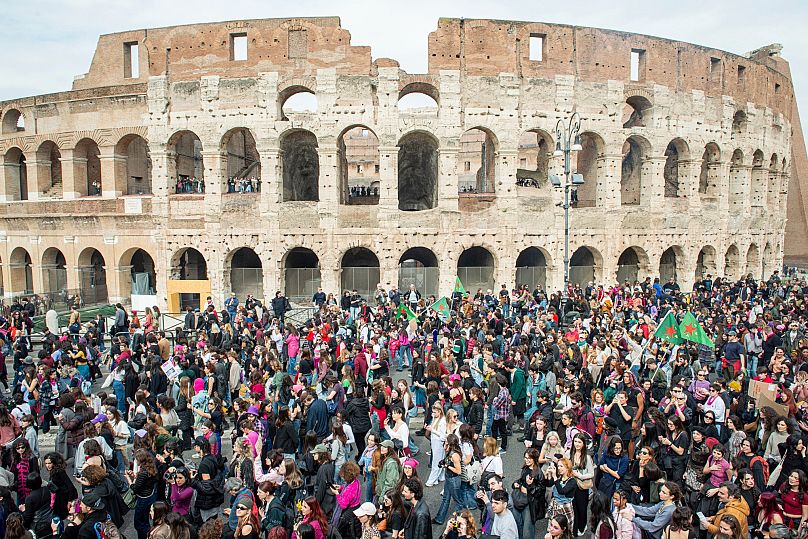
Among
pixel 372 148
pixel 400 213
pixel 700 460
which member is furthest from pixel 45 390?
pixel 372 148

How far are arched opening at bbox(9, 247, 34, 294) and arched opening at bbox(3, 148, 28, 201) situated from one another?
2.86 metres

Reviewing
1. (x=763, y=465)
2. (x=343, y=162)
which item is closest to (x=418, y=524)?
(x=763, y=465)

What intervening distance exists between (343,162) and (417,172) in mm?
5882

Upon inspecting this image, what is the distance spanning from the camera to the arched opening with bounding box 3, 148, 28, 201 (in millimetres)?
29672

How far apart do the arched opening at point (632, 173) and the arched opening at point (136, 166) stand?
79.2 feet

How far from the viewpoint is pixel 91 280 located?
28.6 m

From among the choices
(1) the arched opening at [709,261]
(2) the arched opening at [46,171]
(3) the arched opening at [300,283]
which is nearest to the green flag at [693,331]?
(3) the arched opening at [300,283]

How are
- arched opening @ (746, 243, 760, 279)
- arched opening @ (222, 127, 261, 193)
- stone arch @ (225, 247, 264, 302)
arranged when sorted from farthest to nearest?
1. arched opening @ (746, 243, 760, 279)
2. arched opening @ (222, 127, 261, 193)
3. stone arch @ (225, 247, 264, 302)

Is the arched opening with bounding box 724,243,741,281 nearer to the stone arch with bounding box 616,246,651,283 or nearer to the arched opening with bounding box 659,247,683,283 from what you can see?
the arched opening with bounding box 659,247,683,283

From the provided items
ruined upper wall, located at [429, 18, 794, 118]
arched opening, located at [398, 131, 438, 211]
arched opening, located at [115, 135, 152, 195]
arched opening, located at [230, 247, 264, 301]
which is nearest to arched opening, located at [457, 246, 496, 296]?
arched opening, located at [398, 131, 438, 211]

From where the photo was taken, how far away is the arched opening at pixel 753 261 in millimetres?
33062

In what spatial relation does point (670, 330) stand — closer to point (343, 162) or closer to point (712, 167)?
point (343, 162)

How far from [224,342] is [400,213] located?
12388mm

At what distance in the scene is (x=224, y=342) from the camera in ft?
48.6
